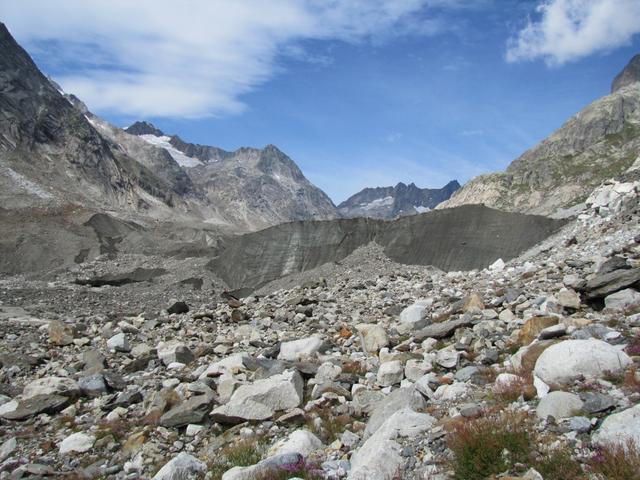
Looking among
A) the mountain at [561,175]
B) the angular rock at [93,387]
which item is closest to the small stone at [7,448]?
the angular rock at [93,387]

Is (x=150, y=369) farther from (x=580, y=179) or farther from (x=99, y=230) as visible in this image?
(x=580, y=179)

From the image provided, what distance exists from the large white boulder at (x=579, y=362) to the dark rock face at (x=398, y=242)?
2113 cm

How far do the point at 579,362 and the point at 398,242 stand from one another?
24502 millimetres

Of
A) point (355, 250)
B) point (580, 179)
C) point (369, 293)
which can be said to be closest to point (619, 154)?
point (580, 179)

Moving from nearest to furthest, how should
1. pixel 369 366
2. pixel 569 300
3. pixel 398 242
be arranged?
Result: 1. pixel 369 366
2. pixel 569 300
3. pixel 398 242

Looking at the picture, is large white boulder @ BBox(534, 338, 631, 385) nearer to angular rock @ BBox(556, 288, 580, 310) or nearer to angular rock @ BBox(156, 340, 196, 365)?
angular rock @ BBox(556, 288, 580, 310)

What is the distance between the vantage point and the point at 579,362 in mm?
6617

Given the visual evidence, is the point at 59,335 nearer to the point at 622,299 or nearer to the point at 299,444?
the point at 299,444

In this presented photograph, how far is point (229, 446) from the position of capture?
7438mm

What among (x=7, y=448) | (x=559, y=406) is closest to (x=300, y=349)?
(x=7, y=448)

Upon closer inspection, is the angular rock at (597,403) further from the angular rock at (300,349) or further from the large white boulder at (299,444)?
the angular rock at (300,349)

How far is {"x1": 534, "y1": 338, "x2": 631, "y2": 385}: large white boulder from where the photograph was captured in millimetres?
6488

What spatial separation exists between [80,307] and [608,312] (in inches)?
953

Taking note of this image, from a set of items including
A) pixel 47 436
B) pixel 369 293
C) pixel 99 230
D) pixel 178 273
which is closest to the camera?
pixel 47 436
